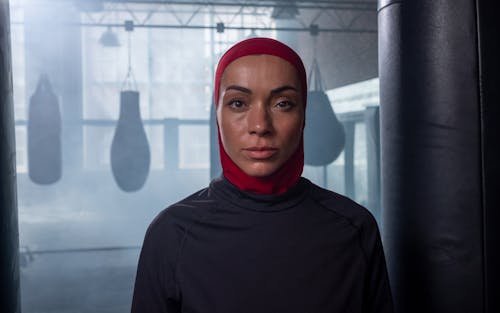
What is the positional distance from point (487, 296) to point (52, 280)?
16.7 ft

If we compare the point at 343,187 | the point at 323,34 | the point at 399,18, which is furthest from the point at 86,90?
the point at 399,18

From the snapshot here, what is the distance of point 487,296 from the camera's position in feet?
3.14

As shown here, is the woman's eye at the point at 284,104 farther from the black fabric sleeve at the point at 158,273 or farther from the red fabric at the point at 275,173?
the black fabric sleeve at the point at 158,273

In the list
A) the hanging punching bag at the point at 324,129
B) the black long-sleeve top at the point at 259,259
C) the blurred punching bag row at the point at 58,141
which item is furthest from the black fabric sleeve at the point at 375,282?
the blurred punching bag row at the point at 58,141

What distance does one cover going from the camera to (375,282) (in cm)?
95

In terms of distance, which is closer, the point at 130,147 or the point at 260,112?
the point at 260,112

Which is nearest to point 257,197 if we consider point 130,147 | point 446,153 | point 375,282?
point 375,282

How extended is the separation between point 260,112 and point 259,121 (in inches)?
0.7

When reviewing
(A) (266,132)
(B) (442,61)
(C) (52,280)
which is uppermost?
(B) (442,61)

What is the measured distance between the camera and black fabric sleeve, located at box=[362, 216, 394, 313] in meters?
0.94

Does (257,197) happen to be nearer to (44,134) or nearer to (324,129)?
(324,129)

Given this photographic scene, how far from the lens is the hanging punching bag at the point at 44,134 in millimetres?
5336

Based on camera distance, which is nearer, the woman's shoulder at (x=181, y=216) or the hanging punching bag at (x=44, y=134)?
the woman's shoulder at (x=181, y=216)

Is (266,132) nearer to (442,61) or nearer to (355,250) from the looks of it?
(355,250)
